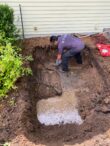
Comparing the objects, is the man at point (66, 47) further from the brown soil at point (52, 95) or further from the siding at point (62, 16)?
the siding at point (62, 16)

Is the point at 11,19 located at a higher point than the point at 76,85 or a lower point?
higher

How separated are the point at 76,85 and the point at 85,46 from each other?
5.14 ft

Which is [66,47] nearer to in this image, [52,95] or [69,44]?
[69,44]

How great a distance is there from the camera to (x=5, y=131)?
688cm

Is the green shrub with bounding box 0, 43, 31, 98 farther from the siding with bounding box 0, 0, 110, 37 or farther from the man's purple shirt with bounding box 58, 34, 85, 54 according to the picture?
the siding with bounding box 0, 0, 110, 37

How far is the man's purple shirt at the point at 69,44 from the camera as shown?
9281mm

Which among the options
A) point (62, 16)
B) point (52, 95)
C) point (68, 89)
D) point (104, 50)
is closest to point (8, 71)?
point (52, 95)

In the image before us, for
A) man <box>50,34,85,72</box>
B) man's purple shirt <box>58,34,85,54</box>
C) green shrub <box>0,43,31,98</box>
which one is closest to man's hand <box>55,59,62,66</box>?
man <box>50,34,85,72</box>

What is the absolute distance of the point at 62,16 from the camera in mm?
10656

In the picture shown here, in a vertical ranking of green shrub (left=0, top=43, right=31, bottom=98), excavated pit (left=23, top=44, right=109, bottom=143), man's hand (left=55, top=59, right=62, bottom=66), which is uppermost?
green shrub (left=0, top=43, right=31, bottom=98)

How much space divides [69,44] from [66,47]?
0.11 metres

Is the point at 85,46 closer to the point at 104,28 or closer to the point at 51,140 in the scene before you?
the point at 104,28

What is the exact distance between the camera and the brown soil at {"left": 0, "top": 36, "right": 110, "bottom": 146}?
6872 mm

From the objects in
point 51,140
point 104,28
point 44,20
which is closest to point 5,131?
point 51,140
